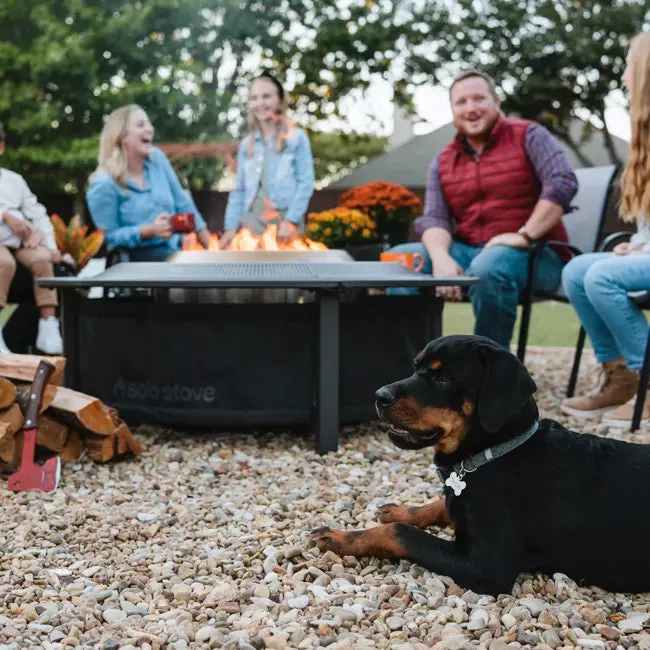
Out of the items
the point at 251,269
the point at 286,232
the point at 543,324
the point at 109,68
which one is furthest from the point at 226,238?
the point at 109,68

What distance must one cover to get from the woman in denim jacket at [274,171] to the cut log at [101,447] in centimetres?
228

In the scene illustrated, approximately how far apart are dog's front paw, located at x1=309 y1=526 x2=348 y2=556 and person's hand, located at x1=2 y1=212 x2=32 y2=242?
3592 millimetres

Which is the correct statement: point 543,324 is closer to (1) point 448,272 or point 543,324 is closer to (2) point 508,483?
(1) point 448,272

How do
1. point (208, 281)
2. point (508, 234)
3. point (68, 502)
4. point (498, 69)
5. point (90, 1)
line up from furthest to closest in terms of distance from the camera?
point (90, 1)
point (498, 69)
point (508, 234)
point (208, 281)
point (68, 502)

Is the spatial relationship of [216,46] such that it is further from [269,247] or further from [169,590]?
[169,590]

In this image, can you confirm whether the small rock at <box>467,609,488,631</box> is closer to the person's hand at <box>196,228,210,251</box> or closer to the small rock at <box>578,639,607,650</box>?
the small rock at <box>578,639,607,650</box>

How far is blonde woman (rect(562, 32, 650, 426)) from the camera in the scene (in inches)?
162

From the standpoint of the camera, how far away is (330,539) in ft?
8.40

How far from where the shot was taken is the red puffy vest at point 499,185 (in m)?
4.91

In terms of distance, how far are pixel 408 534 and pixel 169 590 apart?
676 millimetres

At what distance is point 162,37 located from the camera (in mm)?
18031

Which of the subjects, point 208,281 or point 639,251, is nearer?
point 208,281

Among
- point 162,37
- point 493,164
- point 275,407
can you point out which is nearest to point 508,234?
point 493,164

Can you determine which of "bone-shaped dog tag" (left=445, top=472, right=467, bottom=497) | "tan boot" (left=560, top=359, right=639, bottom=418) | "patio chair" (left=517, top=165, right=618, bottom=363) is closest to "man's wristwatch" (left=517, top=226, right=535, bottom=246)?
"patio chair" (left=517, top=165, right=618, bottom=363)
